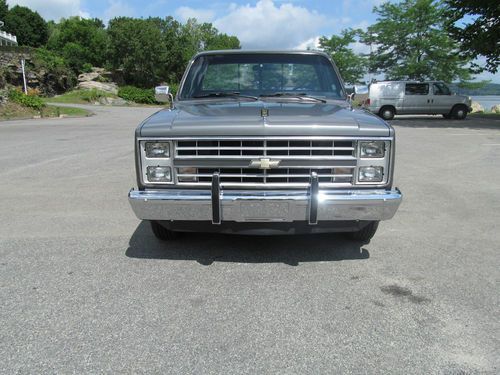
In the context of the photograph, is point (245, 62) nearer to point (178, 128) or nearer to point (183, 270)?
point (178, 128)

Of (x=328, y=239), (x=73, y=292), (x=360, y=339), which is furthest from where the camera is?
(x=328, y=239)

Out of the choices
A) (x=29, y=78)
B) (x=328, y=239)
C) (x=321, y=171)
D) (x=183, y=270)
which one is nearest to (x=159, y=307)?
(x=183, y=270)

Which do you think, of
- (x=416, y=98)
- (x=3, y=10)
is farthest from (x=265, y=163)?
(x=3, y=10)

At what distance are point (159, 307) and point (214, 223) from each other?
0.75m

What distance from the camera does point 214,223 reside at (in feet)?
11.1

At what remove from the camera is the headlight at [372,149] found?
348 centimetres

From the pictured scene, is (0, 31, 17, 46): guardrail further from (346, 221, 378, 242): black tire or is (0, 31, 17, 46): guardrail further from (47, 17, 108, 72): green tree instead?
(346, 221, 378, 242): black tire

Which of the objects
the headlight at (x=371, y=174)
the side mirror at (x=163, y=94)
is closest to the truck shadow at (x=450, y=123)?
the side mirror at (x=163, y=94)

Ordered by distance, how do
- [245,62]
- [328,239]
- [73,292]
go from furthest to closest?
[245,62], [328,239], [73,292]

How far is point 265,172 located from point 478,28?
19.7 m

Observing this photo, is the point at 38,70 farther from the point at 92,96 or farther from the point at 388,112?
Result: the point at 388,112

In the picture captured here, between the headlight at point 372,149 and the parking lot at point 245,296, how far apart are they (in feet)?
3.09

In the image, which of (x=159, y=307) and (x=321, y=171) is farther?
(x=321, y=171)

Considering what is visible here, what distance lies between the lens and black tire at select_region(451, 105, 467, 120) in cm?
2188
